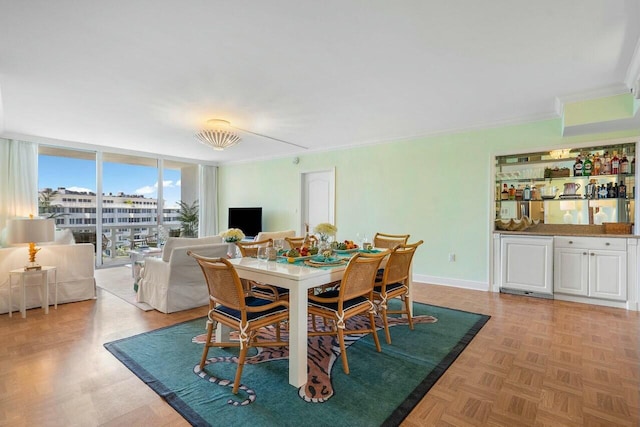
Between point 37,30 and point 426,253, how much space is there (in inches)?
204

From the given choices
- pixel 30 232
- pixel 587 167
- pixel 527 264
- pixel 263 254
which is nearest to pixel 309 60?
pixel 263 254

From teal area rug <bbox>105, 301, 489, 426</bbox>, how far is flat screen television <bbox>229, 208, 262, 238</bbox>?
4.45 m

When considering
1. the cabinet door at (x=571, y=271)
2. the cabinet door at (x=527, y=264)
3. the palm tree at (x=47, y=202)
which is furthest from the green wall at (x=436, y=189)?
the palm tree at (x=47, y=202)

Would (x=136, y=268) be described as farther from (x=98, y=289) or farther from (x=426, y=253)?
(x=426, y=253)

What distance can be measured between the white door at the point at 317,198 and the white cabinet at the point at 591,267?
3698mm

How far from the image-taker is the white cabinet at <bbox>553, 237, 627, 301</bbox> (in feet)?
12.3

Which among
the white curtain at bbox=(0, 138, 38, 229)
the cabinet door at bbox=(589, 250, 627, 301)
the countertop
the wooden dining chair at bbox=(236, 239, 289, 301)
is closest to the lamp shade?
the wooden dining chair at bbox=(236, 239, 289, 301)

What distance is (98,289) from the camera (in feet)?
15.3

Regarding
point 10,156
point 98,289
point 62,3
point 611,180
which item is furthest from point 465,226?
point 10,156

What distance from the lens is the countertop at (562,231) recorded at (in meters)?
4.08

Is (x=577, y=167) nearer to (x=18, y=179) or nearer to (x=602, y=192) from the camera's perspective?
(x=602, y=192)

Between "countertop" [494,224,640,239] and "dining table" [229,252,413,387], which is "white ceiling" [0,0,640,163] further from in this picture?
"dining table" [229,252,413,387]

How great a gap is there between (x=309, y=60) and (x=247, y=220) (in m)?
5.40

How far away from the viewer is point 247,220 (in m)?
7.66
